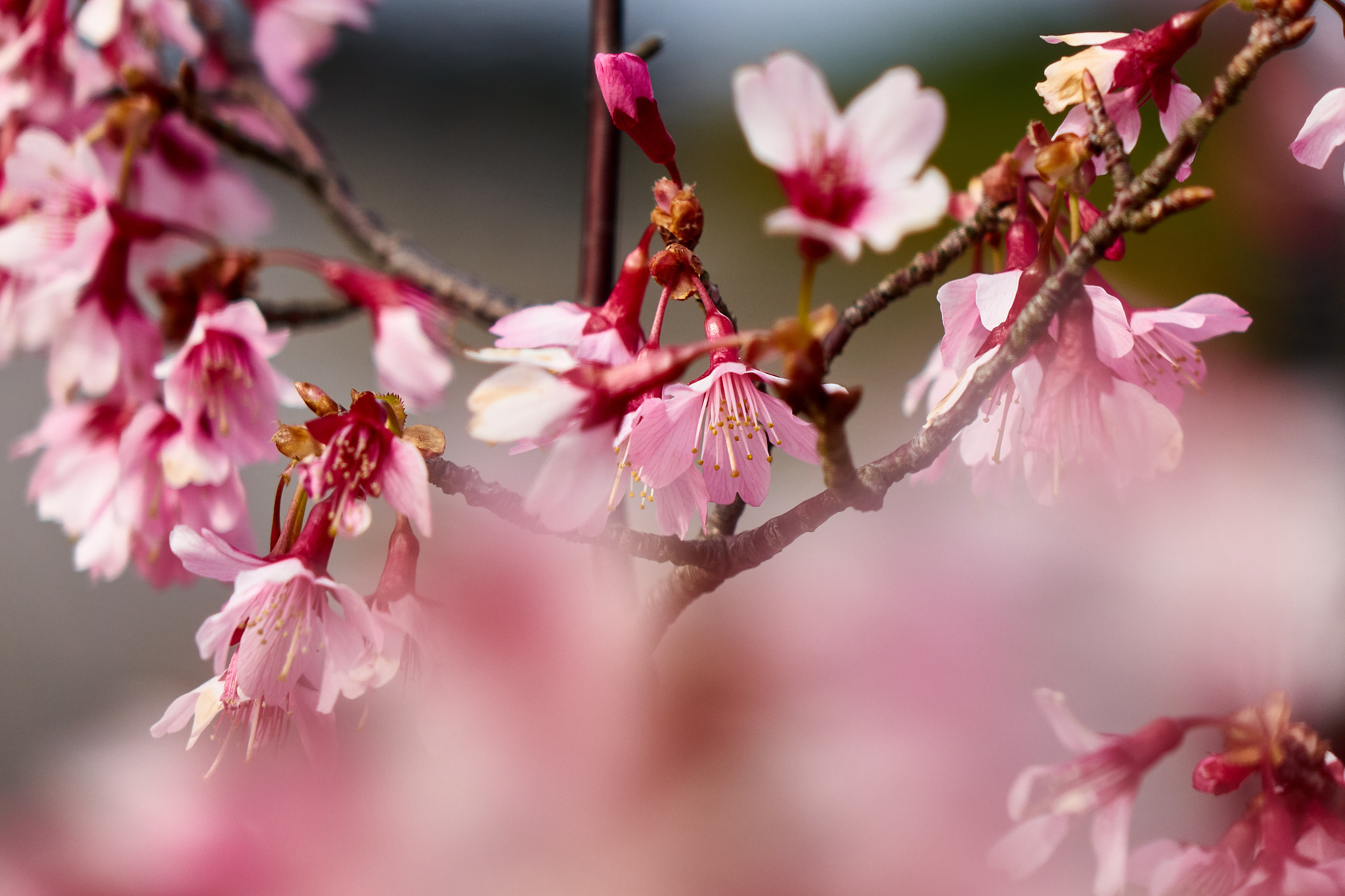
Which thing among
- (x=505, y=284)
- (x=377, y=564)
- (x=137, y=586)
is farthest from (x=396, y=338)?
(x=505, y=284)

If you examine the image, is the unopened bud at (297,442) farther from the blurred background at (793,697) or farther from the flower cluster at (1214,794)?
the flower cluster at (1214,794)

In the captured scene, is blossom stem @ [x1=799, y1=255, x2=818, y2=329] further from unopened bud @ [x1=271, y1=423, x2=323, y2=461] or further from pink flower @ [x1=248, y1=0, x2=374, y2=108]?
pink flower @ [x1=248, y1=0, x2=374, y2=108]

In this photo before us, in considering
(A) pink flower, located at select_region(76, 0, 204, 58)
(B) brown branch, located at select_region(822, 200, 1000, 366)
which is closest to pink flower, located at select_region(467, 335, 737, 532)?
(B) brown branch, located at select_region(822, 200, 1000, 366)

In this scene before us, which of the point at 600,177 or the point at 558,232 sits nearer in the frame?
the point at 600,177

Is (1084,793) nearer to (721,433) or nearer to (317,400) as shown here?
(721,433)

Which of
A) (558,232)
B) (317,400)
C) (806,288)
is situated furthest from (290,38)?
(558,232)

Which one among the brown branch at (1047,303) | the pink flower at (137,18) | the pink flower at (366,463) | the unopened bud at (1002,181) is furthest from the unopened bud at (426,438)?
the pink flower at (137,18)
